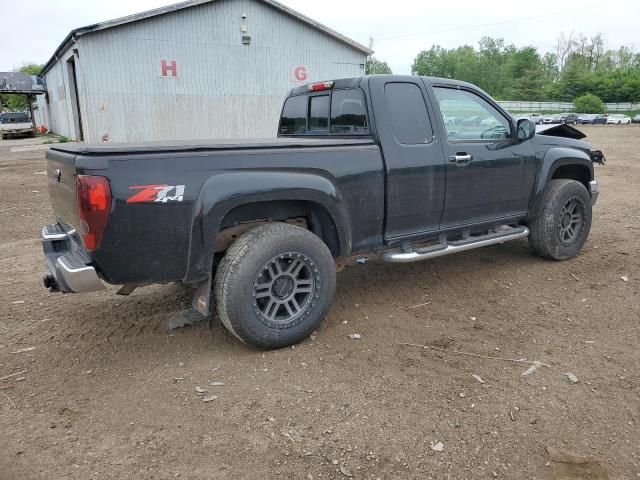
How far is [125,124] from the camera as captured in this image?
17.1 m

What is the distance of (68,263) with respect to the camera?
314cm

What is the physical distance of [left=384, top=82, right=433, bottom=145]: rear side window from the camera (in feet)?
13.7

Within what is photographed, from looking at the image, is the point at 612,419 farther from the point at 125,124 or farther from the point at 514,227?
the point at 125,124

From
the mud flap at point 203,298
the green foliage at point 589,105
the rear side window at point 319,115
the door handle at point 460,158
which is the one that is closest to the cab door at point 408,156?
the door handle at point 460,158

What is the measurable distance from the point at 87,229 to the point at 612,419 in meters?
3.10

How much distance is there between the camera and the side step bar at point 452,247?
13.8ft

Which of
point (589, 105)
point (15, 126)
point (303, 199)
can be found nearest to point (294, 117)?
point (303, 199)

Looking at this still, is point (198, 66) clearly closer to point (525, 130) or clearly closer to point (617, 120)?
point (525, 130)

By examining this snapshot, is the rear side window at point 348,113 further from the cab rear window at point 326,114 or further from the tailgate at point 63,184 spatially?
the tailgate at point 63,184

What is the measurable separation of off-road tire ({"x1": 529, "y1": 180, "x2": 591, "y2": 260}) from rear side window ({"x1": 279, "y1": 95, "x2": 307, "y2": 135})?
2572 millimetres

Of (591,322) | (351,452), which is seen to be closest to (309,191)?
(351,452)

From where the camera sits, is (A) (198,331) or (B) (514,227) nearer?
(A) (198,331)

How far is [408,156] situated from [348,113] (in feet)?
2.15

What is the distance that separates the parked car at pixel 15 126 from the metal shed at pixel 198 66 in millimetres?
12529
